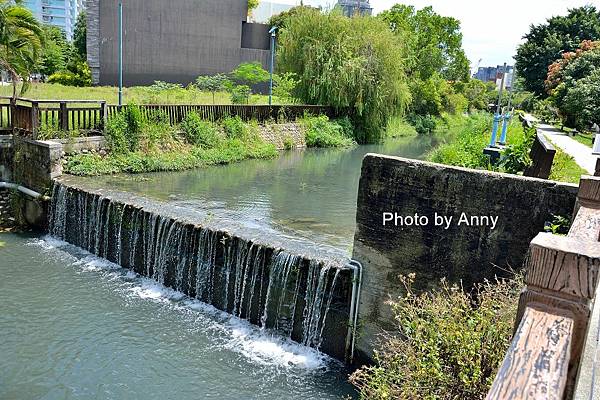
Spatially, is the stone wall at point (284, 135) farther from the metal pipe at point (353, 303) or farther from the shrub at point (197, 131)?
the metal pipe at point (353, 303)

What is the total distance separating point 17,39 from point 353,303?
1195cm

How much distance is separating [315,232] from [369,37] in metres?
19.9

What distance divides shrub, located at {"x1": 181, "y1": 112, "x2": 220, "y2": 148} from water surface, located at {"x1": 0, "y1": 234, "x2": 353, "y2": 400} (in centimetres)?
937

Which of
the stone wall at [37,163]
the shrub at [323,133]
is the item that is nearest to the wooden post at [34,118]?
the stone wall at [37,163]

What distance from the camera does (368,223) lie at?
704cm

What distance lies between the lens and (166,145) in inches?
690

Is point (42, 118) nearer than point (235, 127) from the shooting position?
Yes

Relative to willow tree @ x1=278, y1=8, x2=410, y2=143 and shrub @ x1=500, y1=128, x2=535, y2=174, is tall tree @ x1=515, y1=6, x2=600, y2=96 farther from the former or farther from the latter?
shrub @ x1=500, y1=128, x2=535, y2=174

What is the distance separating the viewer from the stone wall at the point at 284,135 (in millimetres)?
22922

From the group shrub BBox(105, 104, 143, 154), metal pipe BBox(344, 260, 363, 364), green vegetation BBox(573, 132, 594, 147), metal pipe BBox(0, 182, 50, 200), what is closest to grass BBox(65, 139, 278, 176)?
shrub BBox(105, 104, 143, 154)

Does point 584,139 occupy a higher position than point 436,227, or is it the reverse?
point 584,139

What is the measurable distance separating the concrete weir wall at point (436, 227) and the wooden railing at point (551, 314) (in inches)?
178

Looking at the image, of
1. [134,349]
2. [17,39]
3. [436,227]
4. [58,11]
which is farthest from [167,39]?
[58,11]

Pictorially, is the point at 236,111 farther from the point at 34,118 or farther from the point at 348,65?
the point at 34,118
